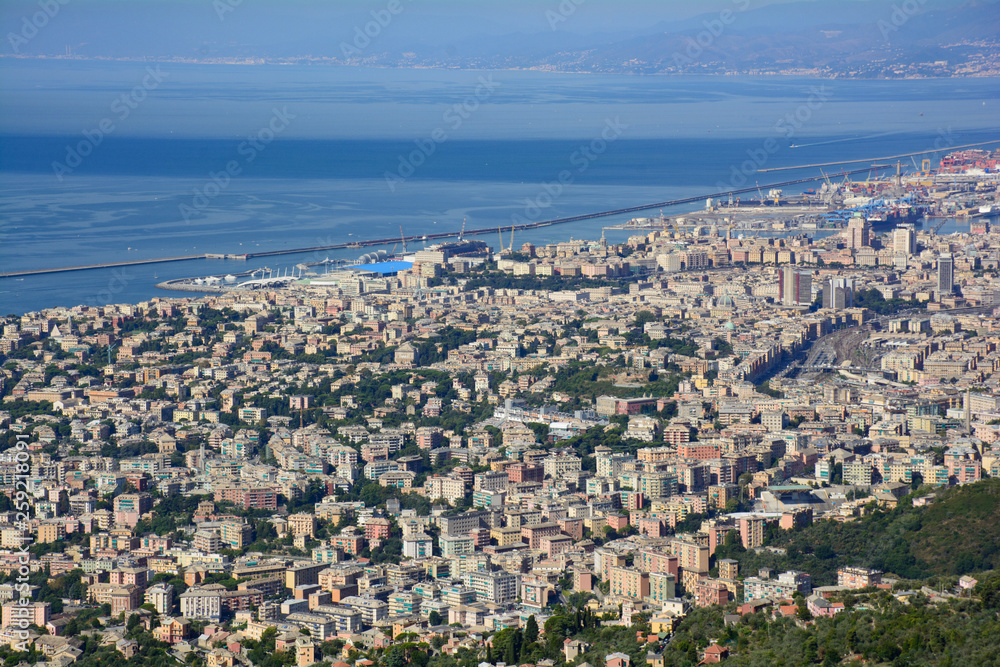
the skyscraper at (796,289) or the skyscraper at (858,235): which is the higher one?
the skyscraper at (858,235)

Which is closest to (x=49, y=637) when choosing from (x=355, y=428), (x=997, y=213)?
(x=355, y=428)

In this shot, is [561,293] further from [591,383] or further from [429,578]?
[429,578]

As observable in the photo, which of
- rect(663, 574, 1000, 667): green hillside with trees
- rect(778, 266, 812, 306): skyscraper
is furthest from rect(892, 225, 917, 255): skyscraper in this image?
rect(663, 574, 1000, 667): green hillside with trees

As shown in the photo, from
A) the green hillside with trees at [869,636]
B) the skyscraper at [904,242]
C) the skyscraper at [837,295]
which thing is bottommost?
the green hillside with trees at [869,636]

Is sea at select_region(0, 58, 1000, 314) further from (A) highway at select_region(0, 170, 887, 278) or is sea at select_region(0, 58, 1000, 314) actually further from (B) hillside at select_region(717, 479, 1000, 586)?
(B) hillside at select_region(717, 479, 1000, 586)

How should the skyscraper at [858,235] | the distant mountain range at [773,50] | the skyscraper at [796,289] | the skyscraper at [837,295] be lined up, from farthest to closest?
the distant mountain range at [773,50], the skyscraper at [858,235], the skyscraper at [796,289], the skyscraper at [837,295]

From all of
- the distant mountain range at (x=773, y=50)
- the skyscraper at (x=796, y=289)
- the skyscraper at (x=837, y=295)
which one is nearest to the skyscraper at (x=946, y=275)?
the skyscraper at (x=837, y=295)

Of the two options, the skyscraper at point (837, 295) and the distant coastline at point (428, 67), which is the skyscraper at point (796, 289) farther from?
the distant coastline at point (428, 67)
